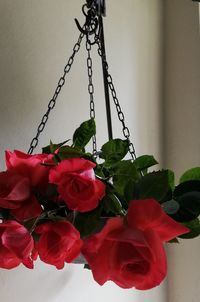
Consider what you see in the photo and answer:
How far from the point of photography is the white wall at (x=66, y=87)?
2.48 ft

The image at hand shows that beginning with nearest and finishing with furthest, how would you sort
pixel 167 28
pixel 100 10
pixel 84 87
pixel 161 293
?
pixel 100 10
pixel 84 87
pixel 161 293
pixel 167 28

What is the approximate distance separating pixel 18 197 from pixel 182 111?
0.83 metres

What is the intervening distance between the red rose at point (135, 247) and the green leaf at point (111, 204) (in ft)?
0.15

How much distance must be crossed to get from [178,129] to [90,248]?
2.72ft

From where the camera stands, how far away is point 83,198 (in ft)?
1.39

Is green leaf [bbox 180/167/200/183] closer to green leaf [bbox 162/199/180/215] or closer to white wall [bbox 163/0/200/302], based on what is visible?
green leaf [bbox 162/199/180/215]

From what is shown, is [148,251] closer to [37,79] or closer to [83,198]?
[83,198]

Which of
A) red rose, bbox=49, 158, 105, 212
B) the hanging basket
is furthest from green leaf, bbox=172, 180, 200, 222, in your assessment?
red rose, bbox=49, 158, 105, 212

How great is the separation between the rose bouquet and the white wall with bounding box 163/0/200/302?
2.15ft

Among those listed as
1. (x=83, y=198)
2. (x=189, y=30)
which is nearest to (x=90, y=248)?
(x=83, y=198)

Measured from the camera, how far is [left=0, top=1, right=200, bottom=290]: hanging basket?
1.31 feet

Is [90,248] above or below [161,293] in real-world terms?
above

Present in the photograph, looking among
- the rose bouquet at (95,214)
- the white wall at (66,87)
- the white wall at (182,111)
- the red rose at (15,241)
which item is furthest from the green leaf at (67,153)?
the white wall at (182,111)

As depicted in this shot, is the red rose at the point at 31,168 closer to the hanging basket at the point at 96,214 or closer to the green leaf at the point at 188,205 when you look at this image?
the hanging basket at the point at 96,214
